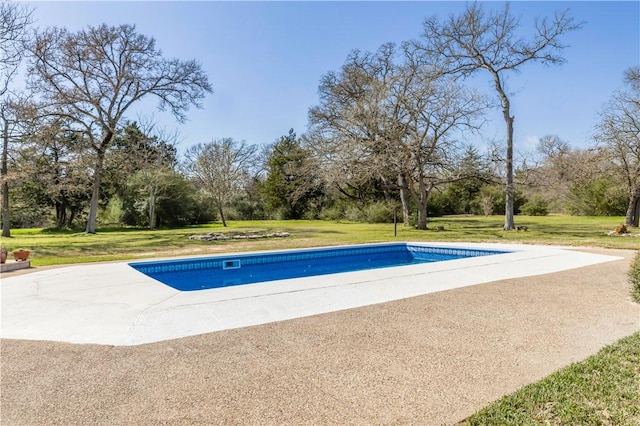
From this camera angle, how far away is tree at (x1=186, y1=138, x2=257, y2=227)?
82.2 ft

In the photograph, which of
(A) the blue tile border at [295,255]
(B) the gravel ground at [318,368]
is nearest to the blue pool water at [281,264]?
(A) the blue tile border at [295,255]

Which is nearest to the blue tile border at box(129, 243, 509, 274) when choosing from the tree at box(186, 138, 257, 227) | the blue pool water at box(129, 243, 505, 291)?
the blue pool water at box(129, 243, 505, 291)

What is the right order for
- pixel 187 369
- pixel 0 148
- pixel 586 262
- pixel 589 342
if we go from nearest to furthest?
1. pixel 187 369
2. pixel 589 342
3. pixel 586 262
4. pixel 0 148

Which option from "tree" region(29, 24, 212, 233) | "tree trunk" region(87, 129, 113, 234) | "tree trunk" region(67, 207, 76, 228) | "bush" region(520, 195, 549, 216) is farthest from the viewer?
"bush" region(520, 195, 549, 216)

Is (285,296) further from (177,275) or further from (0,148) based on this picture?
(0,148)

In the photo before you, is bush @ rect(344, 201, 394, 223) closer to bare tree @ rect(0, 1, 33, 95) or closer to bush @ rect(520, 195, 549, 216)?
bush @ rect(520, 195, 549, 216)

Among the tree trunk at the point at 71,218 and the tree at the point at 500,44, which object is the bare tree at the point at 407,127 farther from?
the tree trunk at the point at 71,218

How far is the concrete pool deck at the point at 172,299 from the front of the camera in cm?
384

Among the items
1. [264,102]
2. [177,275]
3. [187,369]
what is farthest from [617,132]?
[187,369]

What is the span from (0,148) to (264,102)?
12004 mm

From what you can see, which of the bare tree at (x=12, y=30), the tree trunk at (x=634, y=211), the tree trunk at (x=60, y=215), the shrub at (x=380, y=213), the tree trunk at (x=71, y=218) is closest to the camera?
the bare tree at (x=12, y=30)

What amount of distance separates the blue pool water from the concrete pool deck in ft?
4.18

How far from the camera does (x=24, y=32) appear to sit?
13180mm

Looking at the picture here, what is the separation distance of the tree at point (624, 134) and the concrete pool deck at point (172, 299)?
1197 centimetres
